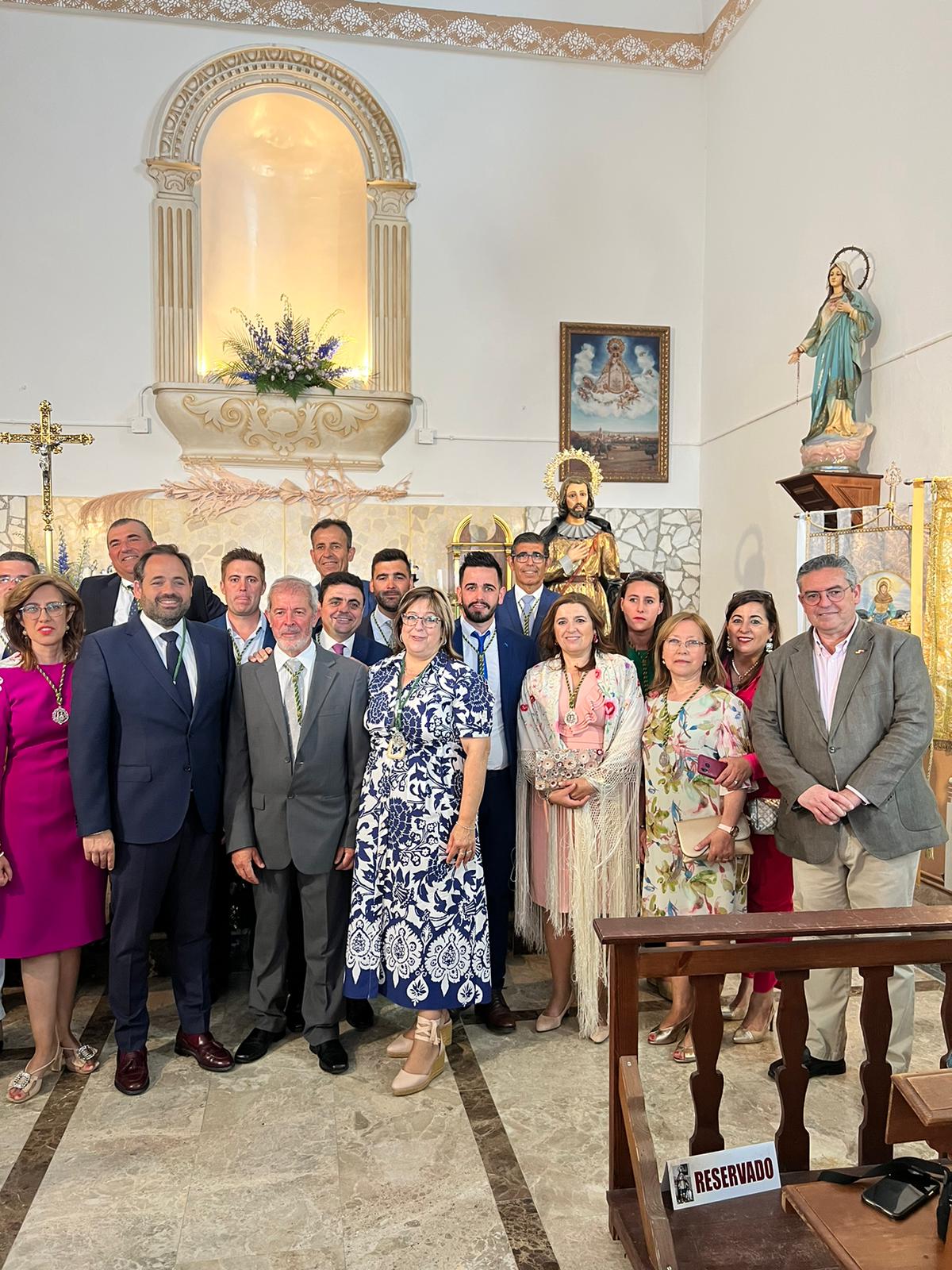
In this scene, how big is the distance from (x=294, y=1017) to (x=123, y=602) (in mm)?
1915

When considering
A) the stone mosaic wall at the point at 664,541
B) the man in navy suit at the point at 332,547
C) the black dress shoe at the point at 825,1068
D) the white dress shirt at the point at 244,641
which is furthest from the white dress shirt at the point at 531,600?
the stone mosaic wall at the point at 664,541

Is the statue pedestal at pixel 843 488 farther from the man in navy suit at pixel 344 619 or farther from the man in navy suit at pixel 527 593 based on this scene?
the man in navy suit at pixel 344 619

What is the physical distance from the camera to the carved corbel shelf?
7148 millimetres

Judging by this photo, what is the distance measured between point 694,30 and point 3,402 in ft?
20.3

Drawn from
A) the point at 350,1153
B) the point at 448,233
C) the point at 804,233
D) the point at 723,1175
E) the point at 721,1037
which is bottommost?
the point at 350,1153

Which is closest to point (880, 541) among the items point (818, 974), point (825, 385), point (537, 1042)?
point (825, 385)

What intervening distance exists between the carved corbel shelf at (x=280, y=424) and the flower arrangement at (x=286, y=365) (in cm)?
9

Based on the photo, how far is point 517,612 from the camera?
14.1 feet

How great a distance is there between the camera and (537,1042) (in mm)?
3389

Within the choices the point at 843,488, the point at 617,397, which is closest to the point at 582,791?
the point at 843,488

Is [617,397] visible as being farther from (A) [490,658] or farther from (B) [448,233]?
(A) [490,658]

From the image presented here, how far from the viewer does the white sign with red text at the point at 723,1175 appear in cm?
212

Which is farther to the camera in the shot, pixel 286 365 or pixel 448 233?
pixel 448 233

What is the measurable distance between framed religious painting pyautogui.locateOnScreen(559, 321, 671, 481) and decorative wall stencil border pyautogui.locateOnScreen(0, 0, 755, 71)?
7.10 ft
